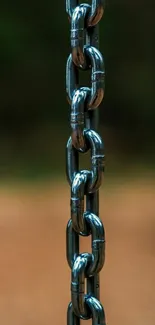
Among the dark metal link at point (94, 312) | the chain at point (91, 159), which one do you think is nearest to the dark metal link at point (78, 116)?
the chain at point (91, 159)

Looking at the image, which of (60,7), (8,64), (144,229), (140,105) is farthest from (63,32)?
(144,229)

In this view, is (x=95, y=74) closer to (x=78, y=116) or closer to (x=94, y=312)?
(x=78, y=116)

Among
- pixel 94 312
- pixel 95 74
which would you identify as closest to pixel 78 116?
pixel 95 74

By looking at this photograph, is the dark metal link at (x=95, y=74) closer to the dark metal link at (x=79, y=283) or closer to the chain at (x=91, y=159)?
the chain at (x=91, y=159)

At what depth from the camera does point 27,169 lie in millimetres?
1805

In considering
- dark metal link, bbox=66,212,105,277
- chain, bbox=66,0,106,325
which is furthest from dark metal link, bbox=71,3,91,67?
dark metal link, bbox=66,212,105,277

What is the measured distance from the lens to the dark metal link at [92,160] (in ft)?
1.30

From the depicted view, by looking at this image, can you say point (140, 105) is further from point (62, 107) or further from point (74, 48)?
point (74, 48)

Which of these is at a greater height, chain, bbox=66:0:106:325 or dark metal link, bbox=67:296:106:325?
chain, bbox=66:0:106:325

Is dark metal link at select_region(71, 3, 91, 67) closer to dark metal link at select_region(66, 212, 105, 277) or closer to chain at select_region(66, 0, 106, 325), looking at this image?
chain at select_region(66, 0, 106, 325)

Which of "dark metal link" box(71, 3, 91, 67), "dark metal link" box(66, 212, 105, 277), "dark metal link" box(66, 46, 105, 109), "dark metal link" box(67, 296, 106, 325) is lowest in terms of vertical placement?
"dark metal link" box(67, 296, 106, 325)

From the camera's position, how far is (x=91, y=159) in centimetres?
40

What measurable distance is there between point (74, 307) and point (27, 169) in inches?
55.7

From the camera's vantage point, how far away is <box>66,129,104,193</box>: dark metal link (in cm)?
40
